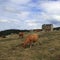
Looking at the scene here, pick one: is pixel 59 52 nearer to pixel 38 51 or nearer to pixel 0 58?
pixel 38 51

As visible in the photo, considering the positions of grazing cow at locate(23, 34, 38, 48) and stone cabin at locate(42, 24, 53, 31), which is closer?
grazing cow at locate(23, 34, 38, 48)

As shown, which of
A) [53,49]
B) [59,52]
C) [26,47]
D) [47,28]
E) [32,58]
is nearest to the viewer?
[32,58]

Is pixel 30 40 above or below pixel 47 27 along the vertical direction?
below

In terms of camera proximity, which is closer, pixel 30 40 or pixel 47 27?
pixel 30 40

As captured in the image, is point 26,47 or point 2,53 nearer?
point 2,53

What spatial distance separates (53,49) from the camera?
31.8 meters

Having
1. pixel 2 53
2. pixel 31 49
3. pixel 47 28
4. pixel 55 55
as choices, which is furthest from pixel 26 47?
pixel 47 28

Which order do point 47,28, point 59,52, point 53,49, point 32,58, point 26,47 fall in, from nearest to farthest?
point 32,58 < point 59,52 < point 53,49 < point 26,47 < point 47,28

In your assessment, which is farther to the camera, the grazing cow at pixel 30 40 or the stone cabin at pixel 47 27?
the stone cabin at pixel 47 27

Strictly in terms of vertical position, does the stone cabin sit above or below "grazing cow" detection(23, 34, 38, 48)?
above

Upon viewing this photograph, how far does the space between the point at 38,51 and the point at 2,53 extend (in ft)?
14.9

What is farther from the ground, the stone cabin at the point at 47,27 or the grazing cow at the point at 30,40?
the stone cabin at the point at 47,27

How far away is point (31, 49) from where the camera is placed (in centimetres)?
3253

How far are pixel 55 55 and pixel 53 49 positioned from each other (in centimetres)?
329
